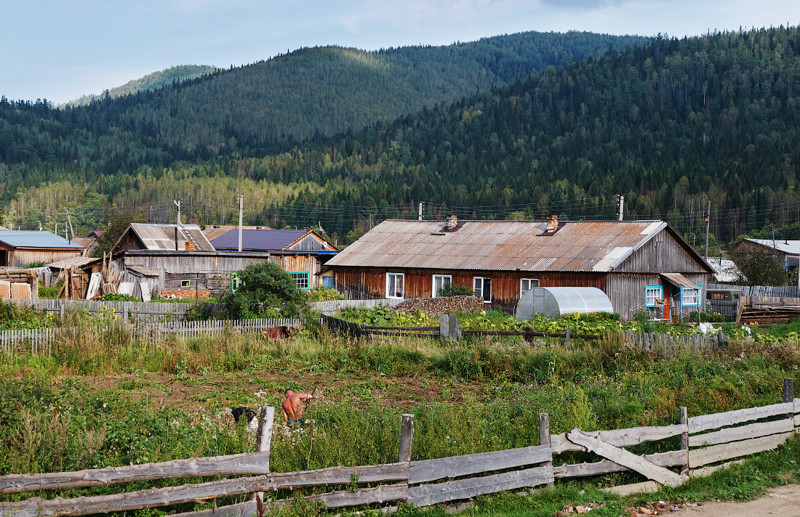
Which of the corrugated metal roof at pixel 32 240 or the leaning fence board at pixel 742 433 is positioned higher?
the corrugated metal roof at pixel 32 240

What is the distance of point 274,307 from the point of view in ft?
94.1

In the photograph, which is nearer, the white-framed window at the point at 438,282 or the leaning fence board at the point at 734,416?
the leaning fence board at the point at 734,416

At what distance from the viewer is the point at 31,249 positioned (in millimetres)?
62531

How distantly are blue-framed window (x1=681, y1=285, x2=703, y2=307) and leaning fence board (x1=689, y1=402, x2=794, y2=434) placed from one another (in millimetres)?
26765

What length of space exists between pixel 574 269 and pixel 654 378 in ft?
67.2

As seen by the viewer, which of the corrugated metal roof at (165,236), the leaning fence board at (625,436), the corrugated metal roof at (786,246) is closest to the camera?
the leaning fence board at (625,436)

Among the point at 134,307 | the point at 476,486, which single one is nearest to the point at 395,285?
the point at 134,307

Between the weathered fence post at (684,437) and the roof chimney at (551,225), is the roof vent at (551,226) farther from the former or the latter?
the weathered fence post at (684,437)

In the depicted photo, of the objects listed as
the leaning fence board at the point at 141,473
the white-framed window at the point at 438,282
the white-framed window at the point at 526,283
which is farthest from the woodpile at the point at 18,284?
the leaning fence board at the point at 141,473

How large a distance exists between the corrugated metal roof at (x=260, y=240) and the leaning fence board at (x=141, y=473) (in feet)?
189

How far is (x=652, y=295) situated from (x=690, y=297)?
2974 millimetres

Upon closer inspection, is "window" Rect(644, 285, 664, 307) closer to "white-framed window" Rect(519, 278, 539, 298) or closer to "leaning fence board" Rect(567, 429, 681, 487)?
"white-framed window" Rect(519, 278, 539, 298)

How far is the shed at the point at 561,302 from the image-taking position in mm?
31141

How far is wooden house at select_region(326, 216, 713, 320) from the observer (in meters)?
36.3
